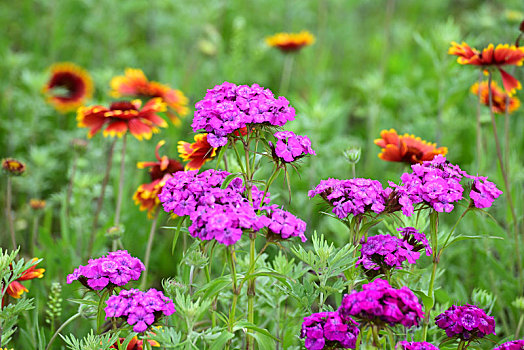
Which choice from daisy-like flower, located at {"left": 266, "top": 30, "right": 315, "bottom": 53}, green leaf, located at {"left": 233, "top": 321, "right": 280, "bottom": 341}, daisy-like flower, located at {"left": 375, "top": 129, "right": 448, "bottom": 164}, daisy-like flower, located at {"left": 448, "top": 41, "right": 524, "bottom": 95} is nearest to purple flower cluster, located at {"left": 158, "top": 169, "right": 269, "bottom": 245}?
green leaf, located at {"left": 233, "top": 321, "right": 280, "bottom": 341}

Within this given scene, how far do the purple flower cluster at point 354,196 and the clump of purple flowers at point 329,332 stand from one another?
0.22 meters

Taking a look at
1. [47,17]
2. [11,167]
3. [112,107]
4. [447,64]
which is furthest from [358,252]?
[47,17]

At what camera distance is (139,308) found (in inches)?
44.1

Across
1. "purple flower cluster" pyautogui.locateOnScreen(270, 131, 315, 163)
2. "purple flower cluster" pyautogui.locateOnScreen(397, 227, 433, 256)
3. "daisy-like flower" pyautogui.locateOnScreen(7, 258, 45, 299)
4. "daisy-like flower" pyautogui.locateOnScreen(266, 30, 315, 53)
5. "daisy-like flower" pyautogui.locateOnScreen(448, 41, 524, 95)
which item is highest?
"daisy-like flower" pyautogui.locateOnScreen(448, 41, 524, 95)

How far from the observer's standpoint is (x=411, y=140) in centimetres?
186

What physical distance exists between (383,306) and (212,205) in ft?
1.32

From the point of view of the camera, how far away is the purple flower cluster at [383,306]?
3.35ft

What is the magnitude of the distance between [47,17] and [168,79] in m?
1.17

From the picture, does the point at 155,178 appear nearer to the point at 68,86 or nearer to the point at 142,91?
the point at 142,91

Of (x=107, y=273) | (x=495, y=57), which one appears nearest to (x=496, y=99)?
(x=495, y=57)

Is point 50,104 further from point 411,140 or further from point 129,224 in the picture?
point 411,140

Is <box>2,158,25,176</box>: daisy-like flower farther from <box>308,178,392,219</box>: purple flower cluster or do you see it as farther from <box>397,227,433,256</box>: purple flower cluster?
<box>397,227,433,256</box>: purple flower cluster

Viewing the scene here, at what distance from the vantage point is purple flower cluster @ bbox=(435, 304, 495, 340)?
4.08 feet

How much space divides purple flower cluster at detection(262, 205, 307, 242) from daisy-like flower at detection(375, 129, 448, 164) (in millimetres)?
683
